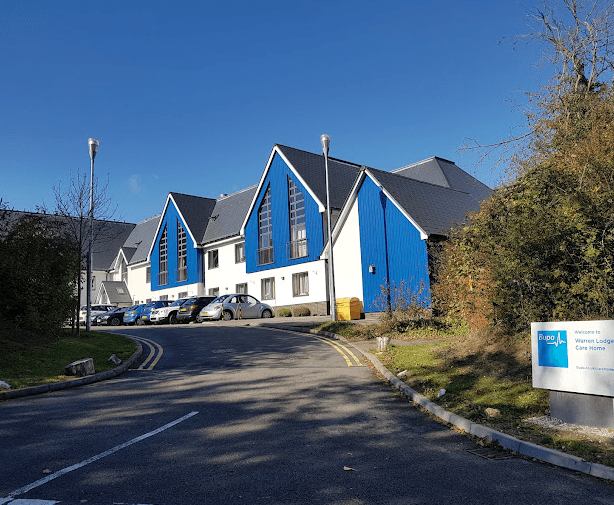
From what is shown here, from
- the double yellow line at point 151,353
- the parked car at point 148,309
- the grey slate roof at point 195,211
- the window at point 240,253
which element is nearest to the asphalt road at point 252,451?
the double yellow line at point 151,353

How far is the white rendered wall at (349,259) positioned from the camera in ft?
96.8

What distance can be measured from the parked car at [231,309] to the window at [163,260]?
20306mm

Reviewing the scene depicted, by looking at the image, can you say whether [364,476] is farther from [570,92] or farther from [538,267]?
[570,92]

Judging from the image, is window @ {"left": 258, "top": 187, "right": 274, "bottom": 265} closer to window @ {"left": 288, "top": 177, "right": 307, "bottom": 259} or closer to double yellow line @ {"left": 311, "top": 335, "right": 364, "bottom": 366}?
window @ {"left": 288, "top": 177, "right": 307, "bottom": 259}

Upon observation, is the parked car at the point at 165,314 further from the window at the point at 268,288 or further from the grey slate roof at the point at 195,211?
the grey slate roof at the point at 195,211

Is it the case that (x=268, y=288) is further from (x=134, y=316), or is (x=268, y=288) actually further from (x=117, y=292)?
(x=117, y=292)

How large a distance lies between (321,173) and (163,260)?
2089cm

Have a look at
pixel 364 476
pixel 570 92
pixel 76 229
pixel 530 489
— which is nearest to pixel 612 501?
pixel 530 489

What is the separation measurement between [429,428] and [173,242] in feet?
145

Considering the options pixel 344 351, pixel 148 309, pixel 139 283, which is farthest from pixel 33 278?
pixel 139 283

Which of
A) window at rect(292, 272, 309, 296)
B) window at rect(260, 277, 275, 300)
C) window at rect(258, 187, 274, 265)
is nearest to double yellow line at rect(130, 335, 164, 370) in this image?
window at rect(292, 272, 309, 296)

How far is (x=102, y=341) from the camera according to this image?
17.5m

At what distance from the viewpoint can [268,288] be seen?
125 feet

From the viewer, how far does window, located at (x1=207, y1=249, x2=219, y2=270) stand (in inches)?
1759
